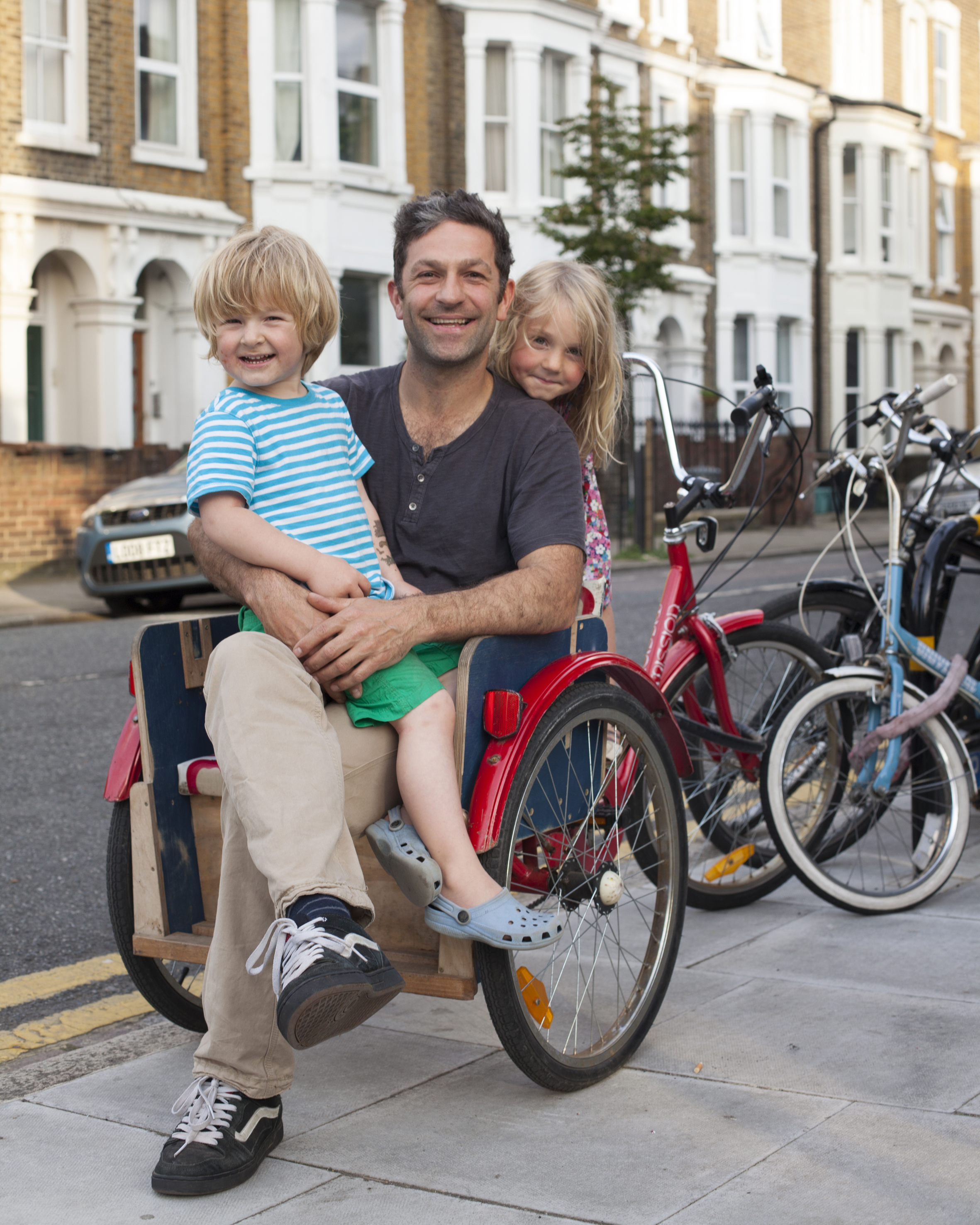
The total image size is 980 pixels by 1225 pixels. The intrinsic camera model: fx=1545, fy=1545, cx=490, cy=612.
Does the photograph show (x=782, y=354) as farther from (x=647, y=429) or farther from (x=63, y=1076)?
(x=63, y=1076)

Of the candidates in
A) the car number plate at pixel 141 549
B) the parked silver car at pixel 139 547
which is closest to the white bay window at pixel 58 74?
the parked silver car at pixel 139 547

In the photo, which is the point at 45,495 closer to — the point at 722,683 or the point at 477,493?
the point at 722,683

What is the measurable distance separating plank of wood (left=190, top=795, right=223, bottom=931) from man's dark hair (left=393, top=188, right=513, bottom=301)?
118 cm

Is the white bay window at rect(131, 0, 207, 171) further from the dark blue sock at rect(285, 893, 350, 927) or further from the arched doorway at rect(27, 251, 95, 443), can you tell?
the dark blue sock at rect(285, 893, 350, 927)

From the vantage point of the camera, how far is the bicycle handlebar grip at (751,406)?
389 cm

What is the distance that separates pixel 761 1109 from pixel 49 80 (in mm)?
17045

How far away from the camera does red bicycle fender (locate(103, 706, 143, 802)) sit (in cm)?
310

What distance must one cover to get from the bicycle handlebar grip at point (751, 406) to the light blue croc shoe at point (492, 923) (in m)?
1.56

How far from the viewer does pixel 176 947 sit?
9.78 feet

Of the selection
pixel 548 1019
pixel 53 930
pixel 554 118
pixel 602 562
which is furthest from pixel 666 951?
pixel 554 118

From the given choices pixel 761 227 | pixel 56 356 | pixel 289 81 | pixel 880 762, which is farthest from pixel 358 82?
pixel 880 762

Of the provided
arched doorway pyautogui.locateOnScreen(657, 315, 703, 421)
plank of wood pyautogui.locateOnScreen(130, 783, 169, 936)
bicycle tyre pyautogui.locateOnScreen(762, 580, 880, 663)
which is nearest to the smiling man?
plank of wood pyautogui.locateOnScreen(130, 783, 169, 936)

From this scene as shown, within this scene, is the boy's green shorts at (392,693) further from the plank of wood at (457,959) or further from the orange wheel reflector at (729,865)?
the orange wheel reflector at (729,865)

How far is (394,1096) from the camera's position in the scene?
3.02 metres
